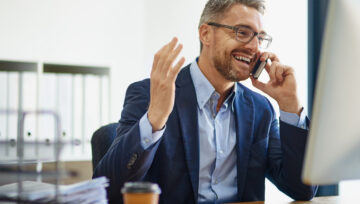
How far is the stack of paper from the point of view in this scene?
0.85 meters

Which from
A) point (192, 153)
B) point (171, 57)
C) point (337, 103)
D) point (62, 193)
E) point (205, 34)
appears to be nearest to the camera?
point (337, 103)

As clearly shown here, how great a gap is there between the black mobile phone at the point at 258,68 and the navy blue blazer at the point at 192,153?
0.37 ft

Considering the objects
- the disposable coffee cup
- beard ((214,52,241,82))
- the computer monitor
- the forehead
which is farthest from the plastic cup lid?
the forehead

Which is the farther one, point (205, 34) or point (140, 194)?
point (205, 34)

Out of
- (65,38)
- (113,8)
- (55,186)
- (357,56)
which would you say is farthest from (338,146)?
(113,8)

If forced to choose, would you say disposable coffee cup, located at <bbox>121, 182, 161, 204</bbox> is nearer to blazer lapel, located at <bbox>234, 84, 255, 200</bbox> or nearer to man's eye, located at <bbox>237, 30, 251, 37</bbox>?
blazer lapel, located at <bbox>234, 84, 255, 200</bbox>

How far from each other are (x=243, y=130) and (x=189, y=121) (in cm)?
22

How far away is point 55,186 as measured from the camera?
86 centimetres

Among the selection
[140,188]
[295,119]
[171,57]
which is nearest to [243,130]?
[295,119]

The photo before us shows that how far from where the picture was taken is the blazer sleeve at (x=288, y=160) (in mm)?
1446

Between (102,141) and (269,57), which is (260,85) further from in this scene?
(102,141)

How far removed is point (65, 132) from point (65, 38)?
0.73 metres

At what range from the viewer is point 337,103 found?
30.1 inches

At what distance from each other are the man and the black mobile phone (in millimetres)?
17
